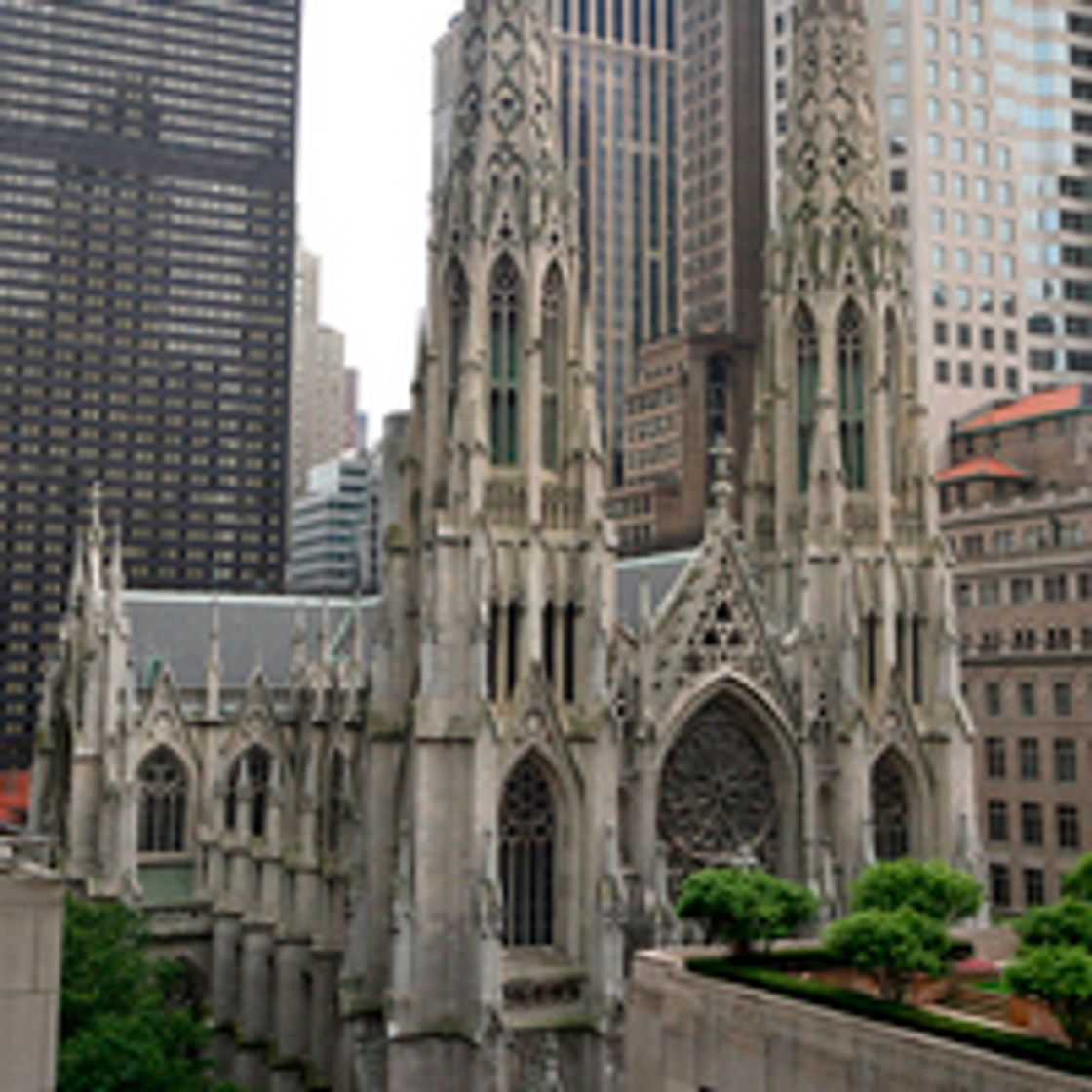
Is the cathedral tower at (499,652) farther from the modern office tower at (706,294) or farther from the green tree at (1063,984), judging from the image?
the modern office tower at (706,294)

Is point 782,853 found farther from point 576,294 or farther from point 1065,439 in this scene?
point 1065,439

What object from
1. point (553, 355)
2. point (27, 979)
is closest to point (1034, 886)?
point (553, 355)

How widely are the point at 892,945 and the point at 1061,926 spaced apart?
3.27m

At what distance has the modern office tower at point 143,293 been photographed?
511 ft

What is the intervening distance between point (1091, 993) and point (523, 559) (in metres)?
23.4

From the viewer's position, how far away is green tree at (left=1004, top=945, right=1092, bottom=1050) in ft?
77.0

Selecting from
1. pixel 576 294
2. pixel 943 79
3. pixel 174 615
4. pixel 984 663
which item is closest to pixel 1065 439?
pixel 984 663

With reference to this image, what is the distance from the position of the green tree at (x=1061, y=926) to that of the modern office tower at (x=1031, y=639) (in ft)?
146

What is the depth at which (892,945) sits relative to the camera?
27.9 m

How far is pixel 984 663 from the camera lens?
73.8 metres

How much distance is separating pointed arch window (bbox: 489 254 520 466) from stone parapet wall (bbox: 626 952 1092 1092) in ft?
58.6

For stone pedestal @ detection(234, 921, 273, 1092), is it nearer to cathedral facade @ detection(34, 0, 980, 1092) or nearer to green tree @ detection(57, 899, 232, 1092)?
cathedral facade @ detection(34, 0, 980, 1092)

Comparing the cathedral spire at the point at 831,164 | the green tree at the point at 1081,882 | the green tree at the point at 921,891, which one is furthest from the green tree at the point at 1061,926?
the cathedral spire at the point at 831,164

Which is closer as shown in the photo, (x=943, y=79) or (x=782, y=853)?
(x=782, y=853)
